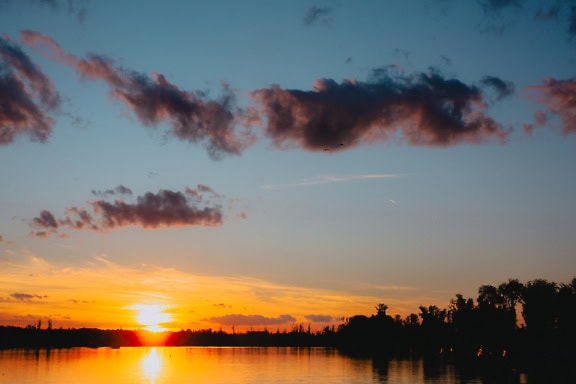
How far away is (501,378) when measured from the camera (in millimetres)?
124250

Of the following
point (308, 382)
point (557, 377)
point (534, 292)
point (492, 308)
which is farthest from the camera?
point (492, 308)

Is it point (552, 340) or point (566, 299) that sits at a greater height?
point (566, 299)

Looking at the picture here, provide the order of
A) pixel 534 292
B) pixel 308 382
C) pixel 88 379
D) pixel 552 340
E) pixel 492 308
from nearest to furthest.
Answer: pixel 308 382 → pixel 88 379 → pixel 552 340 → pixel 534 292 → pixel 492 308

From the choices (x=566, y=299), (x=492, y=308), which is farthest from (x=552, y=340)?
(x=492, y=308)

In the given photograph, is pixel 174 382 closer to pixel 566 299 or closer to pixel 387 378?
pixel 387 378

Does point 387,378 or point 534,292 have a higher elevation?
point 534,292

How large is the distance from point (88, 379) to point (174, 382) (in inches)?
890

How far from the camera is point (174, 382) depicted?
134 metres

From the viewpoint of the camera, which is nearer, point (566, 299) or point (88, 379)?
point (88, 379)

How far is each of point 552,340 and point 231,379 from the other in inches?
3319

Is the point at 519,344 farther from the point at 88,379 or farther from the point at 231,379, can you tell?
the point at 88,379

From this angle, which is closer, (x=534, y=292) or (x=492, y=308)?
(x=534, y=292)

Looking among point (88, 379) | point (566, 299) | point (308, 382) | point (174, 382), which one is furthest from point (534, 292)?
point (88, 379)

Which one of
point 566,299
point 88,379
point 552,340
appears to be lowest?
point 88,379
